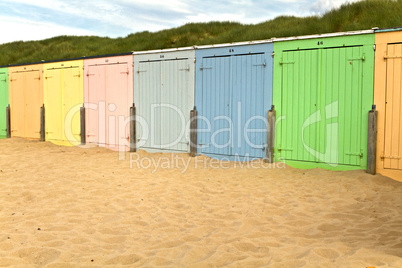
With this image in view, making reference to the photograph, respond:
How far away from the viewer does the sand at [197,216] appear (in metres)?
3.36

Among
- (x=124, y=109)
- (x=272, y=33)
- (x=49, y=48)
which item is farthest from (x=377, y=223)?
(x=49, y=48)

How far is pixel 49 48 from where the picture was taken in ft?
75.0

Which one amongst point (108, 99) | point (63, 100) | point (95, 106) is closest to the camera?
point (108, 99)

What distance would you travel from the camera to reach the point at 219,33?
662 inches

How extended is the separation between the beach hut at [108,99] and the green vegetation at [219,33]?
4.06 meters

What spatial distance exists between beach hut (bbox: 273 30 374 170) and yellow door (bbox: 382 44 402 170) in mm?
278

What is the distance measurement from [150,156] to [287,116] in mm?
3353

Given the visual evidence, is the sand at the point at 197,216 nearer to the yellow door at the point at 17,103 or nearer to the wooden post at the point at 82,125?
the wooden post at the point at 82,125

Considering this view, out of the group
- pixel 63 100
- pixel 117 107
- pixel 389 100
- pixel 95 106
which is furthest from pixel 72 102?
pixel 389 100

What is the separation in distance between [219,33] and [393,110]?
1163cm

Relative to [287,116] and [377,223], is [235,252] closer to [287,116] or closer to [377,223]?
[377,223]

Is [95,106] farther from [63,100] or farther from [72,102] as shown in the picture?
[63,100]

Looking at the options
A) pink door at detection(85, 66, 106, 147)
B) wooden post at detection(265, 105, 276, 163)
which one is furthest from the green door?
pink door at detection(85, 66, 106, 147)

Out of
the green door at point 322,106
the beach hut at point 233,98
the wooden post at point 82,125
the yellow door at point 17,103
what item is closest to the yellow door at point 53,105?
the wooden post at point 82,125
